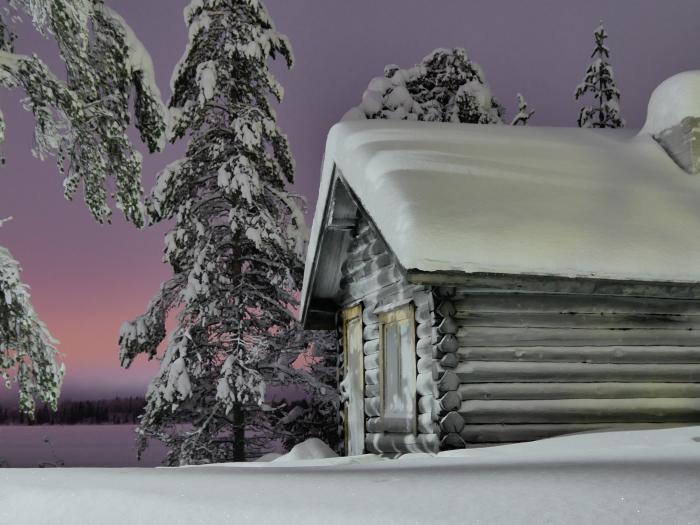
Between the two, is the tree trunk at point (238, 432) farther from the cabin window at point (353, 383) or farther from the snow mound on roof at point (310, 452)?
the snow mound on roof at point (310, 452)

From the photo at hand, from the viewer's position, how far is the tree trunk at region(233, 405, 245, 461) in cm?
1720

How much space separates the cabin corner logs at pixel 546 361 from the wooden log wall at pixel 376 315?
33 mm

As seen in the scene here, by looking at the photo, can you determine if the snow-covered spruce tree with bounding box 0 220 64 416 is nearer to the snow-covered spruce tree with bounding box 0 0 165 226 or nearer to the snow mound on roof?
the snow-covered spruce tree with bounding box 0 0 165 226

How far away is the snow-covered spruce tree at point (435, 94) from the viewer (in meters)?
25.9

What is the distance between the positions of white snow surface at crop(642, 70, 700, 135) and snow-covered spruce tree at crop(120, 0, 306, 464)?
8.36 meters

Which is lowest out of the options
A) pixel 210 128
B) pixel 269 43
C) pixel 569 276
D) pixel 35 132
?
pixel 569 276

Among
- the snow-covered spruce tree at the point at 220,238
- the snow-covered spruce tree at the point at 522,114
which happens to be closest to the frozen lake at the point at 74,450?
the snow-covered spruce tree at the point at 220,238

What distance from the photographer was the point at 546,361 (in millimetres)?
9578

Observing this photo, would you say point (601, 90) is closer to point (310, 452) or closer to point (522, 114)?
point (522, 114)

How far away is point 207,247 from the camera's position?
17359 mm

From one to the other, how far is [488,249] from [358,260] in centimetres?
405

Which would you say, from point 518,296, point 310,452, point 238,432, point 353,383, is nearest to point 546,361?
point 518,296

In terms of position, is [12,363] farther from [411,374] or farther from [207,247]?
[207,247]

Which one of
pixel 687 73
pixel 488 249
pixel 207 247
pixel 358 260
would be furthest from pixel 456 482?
pixel 207 247
